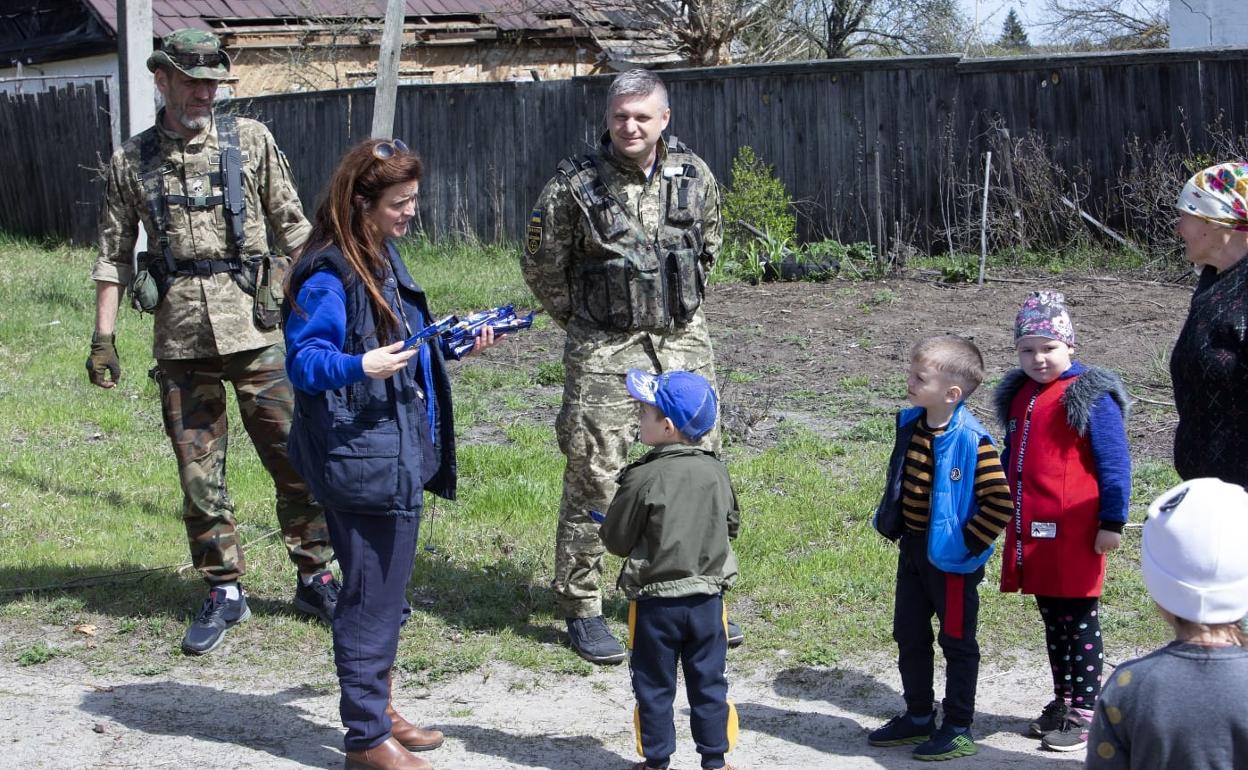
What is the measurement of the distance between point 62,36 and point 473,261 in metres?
10.6

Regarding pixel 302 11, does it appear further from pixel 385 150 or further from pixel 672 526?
pixel 672 526

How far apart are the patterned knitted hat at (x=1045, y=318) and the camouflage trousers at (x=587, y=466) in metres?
1.37

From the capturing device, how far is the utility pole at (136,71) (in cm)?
912

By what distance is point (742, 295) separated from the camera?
1262 cm

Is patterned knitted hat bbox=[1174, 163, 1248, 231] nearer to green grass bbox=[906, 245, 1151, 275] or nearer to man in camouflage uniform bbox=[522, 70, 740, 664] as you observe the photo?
man in camouflage uniform bbox=[522, 70, 740, 664]

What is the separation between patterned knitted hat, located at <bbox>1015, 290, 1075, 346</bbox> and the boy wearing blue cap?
107cm

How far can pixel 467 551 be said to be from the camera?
6.55m

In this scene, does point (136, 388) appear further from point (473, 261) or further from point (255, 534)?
point (473, 261)

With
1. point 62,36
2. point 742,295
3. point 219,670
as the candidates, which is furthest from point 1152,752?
point 62,36

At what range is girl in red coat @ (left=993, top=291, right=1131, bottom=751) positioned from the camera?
14.1 ft

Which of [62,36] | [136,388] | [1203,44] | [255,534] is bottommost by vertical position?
[255,534]

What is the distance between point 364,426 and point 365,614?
0.60 metres

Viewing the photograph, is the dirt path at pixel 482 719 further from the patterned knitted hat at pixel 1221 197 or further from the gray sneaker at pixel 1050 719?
the patterned knitted hat at pixel 1221 197

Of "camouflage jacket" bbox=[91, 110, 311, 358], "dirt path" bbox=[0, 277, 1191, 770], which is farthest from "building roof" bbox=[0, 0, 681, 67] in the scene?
"dirt path" bbox=[0, 277, 1191, 770]
